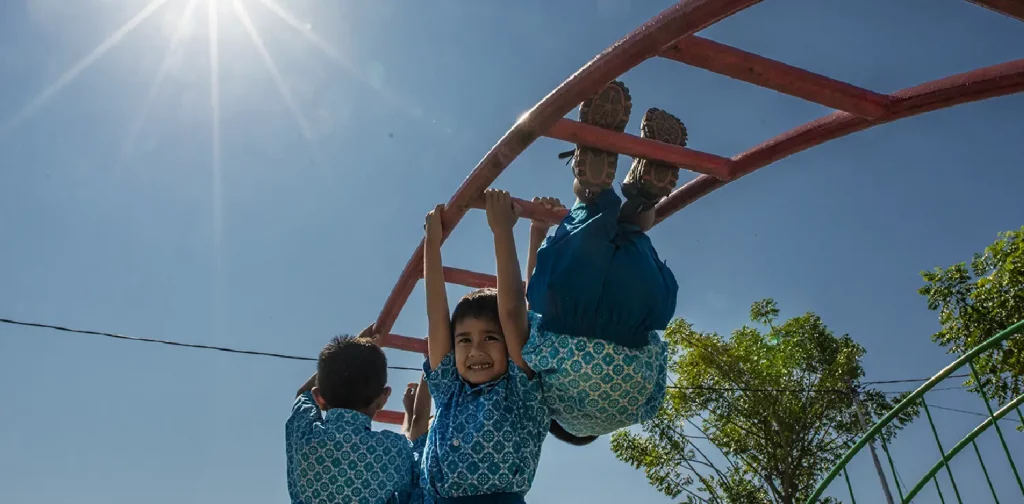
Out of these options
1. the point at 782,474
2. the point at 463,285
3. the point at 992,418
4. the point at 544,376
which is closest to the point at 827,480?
the point at 992,418

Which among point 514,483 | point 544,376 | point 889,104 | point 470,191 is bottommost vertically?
point 514,483

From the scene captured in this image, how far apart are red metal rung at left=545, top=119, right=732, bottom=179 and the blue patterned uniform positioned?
0.65 feet

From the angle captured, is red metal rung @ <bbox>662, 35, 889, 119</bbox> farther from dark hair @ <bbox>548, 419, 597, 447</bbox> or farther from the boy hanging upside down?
dark hair @ <bbox>548, 419, 597, 447</bbox>

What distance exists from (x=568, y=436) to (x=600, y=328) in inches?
19.8

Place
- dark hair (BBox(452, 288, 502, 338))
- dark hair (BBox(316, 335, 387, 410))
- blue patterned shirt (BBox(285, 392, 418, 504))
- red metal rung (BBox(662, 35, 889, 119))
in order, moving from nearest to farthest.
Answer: red metal rung (BBox(662, 35, 889, 119)) < dark hair (BBox(452, 288, 502, 338)) < blue patterned shirt (BBox(285, 392, 418, 504)) < dark hair (BBox(316, 335, 387, 410))

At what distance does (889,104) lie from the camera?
1833mm

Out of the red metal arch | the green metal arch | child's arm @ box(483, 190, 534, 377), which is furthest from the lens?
the green metal arch

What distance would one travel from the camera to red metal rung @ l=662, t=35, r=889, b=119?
5.59 feet

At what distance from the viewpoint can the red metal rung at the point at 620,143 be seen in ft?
6.70

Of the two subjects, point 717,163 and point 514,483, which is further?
point 717,163

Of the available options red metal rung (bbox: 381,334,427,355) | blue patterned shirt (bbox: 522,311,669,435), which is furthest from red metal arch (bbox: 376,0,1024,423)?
red metal rung (bbox: 381,334,427,355)

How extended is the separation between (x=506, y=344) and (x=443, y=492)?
445mm

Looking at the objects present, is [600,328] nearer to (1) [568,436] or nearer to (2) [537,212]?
(1) [568,436]

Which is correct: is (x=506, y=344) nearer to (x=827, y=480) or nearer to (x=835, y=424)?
(x=827, y=480)
